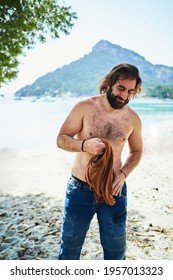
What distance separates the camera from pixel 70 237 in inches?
78.9

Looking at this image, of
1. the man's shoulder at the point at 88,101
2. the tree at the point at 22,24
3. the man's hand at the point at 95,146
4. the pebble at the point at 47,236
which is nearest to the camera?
the man's hand at the point at 95,146

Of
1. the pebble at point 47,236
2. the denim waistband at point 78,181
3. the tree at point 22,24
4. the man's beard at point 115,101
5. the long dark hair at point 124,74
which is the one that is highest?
the tree at point 22,24

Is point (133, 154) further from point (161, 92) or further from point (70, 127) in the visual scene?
point (161, 92)

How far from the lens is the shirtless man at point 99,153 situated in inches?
77.8

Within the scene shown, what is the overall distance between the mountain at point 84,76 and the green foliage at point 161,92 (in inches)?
1114

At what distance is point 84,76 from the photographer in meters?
122

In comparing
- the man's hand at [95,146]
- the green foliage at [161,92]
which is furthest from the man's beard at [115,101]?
the green foliage at [161,92]

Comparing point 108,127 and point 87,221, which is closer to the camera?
point 87,221

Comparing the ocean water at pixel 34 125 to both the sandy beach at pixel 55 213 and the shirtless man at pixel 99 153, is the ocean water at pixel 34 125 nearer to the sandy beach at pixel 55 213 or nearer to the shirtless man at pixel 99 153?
the sandy beach at pixel 55 213

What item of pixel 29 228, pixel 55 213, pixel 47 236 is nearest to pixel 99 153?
pixel 47 236

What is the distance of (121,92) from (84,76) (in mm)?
122979

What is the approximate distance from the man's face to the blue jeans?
0.66 meters

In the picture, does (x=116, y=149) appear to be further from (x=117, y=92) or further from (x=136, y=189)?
(x=136, y=189)
